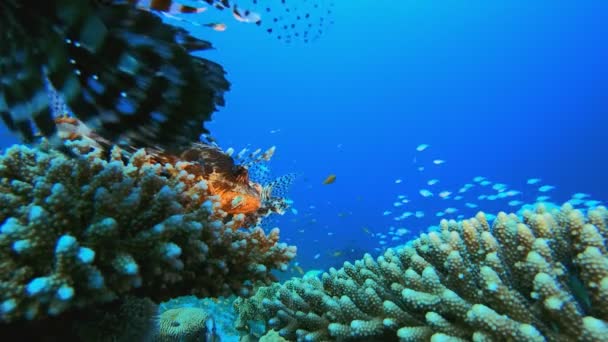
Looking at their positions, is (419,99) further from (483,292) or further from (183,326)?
(483,292)

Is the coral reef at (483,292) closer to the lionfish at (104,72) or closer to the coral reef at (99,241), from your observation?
the coral reef at (99,241)

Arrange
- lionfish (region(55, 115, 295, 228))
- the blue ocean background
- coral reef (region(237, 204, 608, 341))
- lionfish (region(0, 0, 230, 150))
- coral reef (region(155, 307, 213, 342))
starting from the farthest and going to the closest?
the blue ocean background → coral reef (region(155, 307, 213, 342)) → lionfish (region(55, 115, 295, 228)) → coral reef (region(237, 204, 608, 341)) → lionfish (region(0, 0, 230, 150))

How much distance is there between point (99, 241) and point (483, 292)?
5.19 feet

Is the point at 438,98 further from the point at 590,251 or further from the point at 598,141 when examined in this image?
the point at 590,251

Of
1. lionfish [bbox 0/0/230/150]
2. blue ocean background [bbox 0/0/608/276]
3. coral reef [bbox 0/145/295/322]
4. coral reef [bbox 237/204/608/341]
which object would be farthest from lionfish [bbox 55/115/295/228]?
blue ocean background [bbox 0/0/608/276]

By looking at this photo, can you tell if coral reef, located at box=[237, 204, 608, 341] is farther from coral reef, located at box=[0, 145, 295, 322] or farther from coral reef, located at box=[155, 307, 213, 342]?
coral reef, located at box=[155, 307, 213, 342]

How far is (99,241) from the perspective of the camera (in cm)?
135

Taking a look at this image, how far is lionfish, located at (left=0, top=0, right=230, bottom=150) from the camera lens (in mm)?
1201

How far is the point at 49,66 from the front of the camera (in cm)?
123

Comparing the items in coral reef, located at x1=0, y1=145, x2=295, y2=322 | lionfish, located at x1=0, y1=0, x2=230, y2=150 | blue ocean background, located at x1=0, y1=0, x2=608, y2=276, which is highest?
blue ocean background, located at x1=0, y1=0, x2=608, y2=276

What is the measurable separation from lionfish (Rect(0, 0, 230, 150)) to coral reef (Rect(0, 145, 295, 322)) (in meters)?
0.25

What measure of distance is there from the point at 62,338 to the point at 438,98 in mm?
67663

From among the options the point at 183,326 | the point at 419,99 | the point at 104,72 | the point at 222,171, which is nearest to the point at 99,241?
the point at 104,72

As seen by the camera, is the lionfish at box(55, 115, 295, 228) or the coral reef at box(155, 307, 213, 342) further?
the coral reef at box(155, 307, 213, 342)
